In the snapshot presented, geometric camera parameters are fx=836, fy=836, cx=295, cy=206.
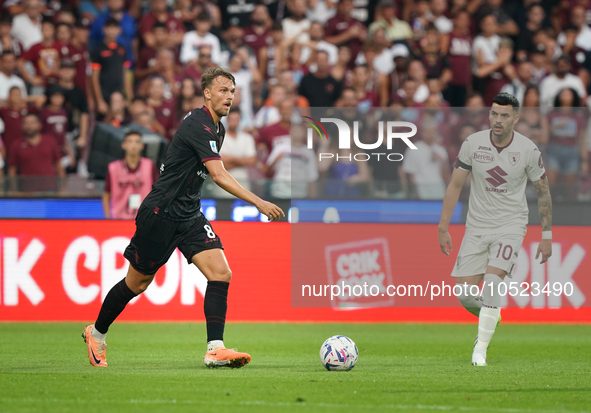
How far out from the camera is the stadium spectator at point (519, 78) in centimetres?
1492

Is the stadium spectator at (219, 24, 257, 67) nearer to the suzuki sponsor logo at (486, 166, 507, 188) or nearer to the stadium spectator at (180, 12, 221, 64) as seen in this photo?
the stadium spectator at (180, 12, 221, 64)

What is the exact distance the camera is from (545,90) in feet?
48.7

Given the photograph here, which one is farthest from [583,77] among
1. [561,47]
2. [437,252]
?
[437,252]

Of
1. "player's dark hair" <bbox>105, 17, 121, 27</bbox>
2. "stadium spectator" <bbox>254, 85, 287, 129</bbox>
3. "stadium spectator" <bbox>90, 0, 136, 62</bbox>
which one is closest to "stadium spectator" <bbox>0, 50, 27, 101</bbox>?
"stadium spectator" <bbox>90, 0, 136, 62</bbox>

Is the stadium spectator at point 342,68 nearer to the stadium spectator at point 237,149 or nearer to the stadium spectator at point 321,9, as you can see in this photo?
the stadium spectator at point 321,9

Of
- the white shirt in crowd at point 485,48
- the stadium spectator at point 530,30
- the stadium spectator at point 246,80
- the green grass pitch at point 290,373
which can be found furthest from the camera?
the stadium spectator at point 530,30

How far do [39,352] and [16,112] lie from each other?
6.55 metres

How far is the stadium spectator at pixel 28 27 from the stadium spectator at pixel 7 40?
138mm

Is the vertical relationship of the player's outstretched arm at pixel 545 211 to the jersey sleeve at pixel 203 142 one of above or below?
below

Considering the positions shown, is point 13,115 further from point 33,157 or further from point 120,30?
point 120,30

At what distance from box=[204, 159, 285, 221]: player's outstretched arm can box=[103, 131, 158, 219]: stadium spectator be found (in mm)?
4900

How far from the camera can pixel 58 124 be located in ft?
45.3

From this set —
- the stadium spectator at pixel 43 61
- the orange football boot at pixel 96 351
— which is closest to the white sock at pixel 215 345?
the orange football boot at pixel 96 351

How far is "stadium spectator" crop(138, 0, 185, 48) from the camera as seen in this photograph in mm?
15539
